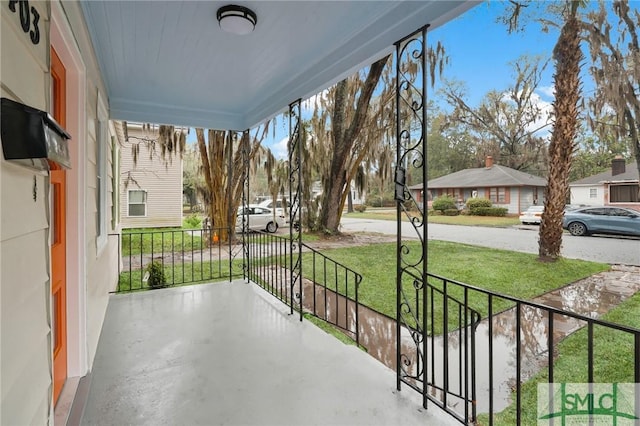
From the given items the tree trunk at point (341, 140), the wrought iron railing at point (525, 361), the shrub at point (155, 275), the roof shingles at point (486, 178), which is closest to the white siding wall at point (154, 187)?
the tree trunk at point (341, 140)

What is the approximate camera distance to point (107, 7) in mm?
1840

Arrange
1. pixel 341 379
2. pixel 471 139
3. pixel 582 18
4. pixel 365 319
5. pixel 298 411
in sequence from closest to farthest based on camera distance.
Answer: pixel 298 411 → pixel 341 379 → pixel 365 319 → pixel 582 18 → pixel 471 139

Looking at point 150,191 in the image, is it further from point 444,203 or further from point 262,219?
point 444,203

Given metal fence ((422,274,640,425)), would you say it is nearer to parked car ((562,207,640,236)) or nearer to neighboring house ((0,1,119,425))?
neighboring house ((0,1,119,425))

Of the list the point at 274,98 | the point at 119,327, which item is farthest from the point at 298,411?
the point at 274,98

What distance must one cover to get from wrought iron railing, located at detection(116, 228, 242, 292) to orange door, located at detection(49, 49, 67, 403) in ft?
6.78

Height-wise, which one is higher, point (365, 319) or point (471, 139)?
point (471, 139)

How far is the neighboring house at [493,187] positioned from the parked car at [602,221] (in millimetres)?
977

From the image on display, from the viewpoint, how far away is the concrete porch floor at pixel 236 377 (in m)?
1.72

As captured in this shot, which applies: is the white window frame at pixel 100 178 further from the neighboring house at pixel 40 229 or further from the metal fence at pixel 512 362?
the metal fence at pixel 512 362

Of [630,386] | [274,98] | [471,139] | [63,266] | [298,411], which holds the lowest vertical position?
[630,386]

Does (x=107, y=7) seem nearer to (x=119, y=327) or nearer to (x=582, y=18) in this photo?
(x=119, y=327)

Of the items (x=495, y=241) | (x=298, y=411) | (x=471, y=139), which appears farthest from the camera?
(x=471, y=139)

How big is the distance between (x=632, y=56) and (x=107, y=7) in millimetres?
8063
